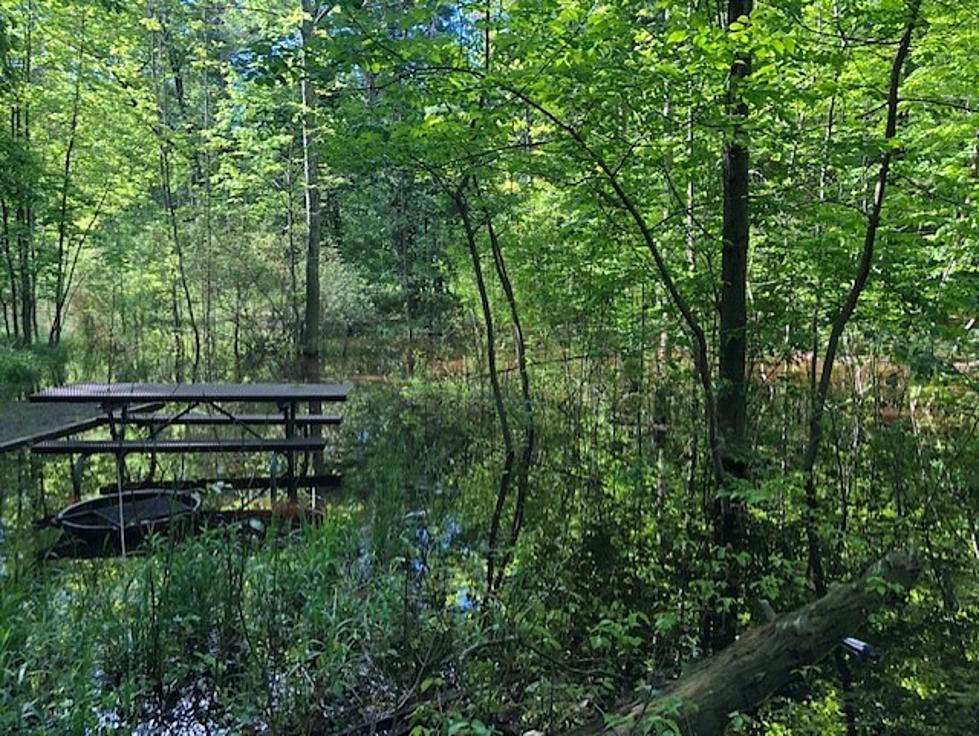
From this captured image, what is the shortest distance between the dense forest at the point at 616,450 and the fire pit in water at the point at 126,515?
0.26m

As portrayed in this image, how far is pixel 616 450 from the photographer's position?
769 cm

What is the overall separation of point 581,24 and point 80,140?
38.2ft

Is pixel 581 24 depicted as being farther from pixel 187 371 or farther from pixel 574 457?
pixel 187 371

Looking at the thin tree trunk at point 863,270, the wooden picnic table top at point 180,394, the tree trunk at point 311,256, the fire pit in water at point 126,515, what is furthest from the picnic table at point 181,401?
the tree trunk at point 311,256

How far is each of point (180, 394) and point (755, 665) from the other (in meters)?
5.27

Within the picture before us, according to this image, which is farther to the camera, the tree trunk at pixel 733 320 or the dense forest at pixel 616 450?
the tree trunk at pixel 733 320

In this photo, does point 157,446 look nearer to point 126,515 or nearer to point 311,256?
point 126,515

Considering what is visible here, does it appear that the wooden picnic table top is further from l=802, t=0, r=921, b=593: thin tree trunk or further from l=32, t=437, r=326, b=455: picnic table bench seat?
l=802, t=0, r=921, b=593: thin tree trunk

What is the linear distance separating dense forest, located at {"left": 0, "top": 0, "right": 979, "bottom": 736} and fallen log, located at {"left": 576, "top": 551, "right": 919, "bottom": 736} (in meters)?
0.02

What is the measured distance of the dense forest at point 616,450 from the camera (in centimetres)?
294

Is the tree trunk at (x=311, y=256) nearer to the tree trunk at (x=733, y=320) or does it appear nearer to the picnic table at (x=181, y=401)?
the picnic table at (x=181, y=401)

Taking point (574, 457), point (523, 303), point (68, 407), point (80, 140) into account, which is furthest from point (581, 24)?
point (80, 140)

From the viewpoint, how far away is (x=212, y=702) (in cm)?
288

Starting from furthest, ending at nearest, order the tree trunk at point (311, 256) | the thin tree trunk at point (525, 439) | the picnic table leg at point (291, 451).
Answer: the tree trunk at point (311, 256) < the picnic table leg at point (291, 451) < the thin tree trunk at point (525, 439)
